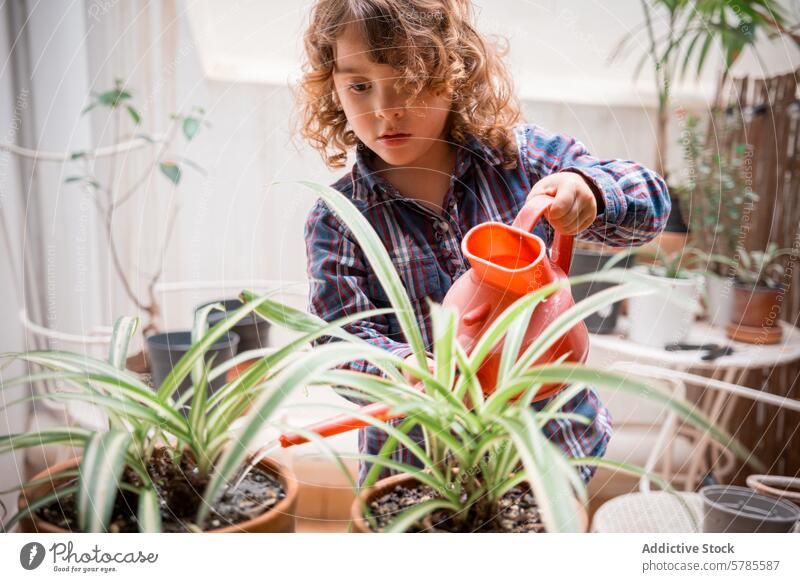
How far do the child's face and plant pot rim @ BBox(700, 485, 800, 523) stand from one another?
1.19ft

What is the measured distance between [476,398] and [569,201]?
0.48 feet

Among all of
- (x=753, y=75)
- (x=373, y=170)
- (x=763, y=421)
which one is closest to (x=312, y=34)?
(x=373, y=170)

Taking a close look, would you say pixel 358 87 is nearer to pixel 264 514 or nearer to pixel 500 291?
pixel 500 291

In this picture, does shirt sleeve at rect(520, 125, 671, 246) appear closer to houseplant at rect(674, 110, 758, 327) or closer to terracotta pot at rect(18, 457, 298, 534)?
houseplant at rect(674, 110, 758, 327)

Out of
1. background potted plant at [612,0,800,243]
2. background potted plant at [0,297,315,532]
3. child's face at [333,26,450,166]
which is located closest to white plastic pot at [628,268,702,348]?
background potted plant at [612,0,800,243]

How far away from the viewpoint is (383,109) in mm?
401

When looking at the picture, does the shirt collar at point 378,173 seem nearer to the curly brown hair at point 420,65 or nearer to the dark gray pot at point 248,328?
the curly brown hair at point 420,65

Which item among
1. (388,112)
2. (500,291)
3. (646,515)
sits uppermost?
(388,112)

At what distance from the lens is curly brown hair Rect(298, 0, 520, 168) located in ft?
1.26

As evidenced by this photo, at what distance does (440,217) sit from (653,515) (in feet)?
1.01

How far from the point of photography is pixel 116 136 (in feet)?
1.64

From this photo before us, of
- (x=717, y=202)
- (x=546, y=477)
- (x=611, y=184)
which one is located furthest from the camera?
(x=717, y=202)

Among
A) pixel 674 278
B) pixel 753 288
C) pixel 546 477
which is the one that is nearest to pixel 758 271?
pixel 753 288
